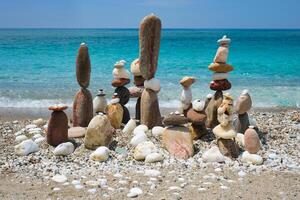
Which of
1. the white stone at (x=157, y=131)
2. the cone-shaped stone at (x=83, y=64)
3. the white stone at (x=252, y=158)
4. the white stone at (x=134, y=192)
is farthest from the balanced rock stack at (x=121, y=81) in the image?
the white stone at (x=134, y=192)

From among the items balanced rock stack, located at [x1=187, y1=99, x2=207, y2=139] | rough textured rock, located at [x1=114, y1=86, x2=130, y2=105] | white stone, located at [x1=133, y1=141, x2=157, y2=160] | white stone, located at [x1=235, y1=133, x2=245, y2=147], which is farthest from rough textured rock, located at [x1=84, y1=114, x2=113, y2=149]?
white stone, located at [x1=235, y1=133, x2=245, y2=147]

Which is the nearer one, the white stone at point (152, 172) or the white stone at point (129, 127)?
the white stone at point (152, 172)

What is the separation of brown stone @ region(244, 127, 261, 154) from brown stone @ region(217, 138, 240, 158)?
0.22 meters

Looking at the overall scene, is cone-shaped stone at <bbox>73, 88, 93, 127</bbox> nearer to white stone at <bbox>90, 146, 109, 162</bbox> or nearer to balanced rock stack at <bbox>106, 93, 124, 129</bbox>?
balanced rock stack at <bbox>106, 93, 124, 129</bbox>

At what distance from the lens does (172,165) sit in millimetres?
5434

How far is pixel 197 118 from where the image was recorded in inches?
237

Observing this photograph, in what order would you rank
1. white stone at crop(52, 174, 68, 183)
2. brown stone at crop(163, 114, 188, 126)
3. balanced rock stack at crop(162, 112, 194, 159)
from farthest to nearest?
brown stone at crop(163, 114, 188, 126), balanced rock stack at crop(162, 112, 194, 159), white stone at crop(52, 174, 68, 183)

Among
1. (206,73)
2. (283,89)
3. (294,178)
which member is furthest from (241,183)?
(206,73)

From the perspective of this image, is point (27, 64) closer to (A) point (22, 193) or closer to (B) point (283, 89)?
(B) point (283, 89)

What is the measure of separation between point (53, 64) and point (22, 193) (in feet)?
56.0

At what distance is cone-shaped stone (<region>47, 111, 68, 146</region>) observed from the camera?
605 cm

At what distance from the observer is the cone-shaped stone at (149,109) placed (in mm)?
6504

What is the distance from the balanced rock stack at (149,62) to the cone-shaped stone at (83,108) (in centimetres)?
89

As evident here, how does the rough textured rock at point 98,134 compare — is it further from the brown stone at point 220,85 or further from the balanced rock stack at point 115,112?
the brown stone at point 220,85
